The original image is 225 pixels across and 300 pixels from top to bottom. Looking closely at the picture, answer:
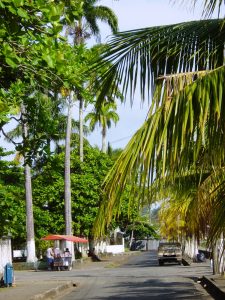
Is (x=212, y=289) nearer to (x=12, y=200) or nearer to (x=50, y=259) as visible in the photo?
(x=12, y=200)

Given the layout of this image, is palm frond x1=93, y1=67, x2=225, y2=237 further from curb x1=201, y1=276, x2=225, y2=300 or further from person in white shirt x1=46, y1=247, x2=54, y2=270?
person in white shirt x1=46, y1=247, x2=54, y2=270

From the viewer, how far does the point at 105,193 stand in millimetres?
5477

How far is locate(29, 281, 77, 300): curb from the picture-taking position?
725 inches

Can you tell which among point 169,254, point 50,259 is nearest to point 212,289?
point 50,259

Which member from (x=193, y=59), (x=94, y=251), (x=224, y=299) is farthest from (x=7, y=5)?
(x=94, y=251)

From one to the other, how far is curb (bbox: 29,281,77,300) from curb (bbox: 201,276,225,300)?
503cm

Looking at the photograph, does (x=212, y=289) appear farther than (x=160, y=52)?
Yes

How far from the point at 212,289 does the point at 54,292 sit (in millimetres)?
5193

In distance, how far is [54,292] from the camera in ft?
68.2

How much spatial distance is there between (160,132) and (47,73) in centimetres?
479

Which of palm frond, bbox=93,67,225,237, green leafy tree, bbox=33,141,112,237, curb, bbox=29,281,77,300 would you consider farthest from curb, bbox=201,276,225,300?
green leafy tree, bbox=33,141,112,237

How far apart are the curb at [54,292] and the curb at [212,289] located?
5025 millimetres

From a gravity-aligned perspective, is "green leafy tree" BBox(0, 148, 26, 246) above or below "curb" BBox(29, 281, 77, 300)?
above

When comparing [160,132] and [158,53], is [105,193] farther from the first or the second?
[158,53]
